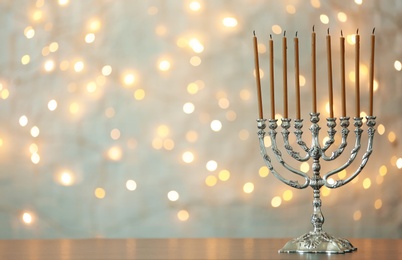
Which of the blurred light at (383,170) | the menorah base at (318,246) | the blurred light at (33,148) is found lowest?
the menorah base at (318,246)

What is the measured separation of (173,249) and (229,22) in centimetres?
56

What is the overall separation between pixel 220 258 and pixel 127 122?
549mm

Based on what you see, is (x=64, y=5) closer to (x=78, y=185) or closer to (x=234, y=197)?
(x=78, y=185)

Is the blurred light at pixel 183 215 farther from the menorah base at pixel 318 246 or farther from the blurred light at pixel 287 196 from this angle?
the menorah base at pixel 318 246

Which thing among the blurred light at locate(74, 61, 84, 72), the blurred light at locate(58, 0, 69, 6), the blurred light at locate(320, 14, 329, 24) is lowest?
the blurred light at locate(74, 61, 84, 72)

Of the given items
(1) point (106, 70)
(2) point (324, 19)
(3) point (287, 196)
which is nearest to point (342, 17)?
(2) point (324, 19)

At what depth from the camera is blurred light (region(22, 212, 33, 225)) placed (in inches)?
69.3

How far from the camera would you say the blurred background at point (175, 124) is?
5.57 ft

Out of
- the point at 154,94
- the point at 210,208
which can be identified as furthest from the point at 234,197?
the point at 154,94

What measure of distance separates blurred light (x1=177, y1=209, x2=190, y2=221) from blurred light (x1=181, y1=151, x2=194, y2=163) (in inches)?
4.1

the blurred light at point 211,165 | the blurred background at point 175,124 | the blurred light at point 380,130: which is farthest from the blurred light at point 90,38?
the blurred light at point 380,130

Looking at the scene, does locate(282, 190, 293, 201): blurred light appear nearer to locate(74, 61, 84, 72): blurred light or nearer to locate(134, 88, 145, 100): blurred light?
locate(134, 88, 145, 100): blurred light

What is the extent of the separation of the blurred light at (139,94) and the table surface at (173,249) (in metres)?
0.34

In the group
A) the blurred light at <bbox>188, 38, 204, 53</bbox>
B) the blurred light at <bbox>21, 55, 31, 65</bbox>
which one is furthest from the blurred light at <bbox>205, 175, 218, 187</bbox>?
the blurred light at <bbox>21, 55, 31, 65</bbox>
